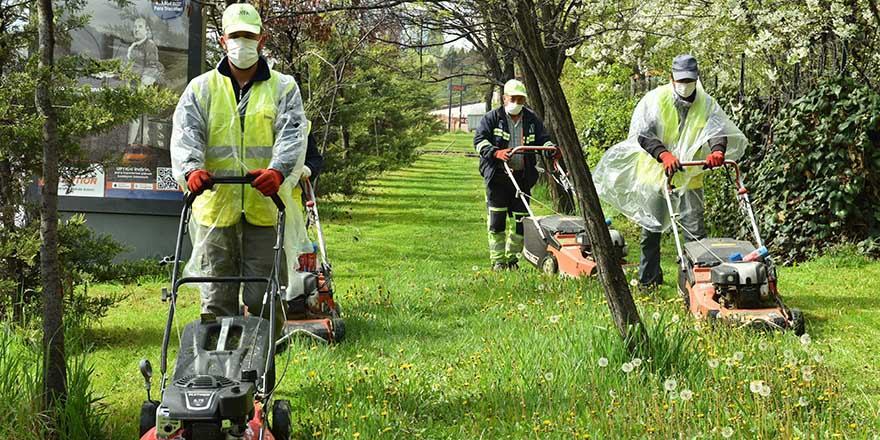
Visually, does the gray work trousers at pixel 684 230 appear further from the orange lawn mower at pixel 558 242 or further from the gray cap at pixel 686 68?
the gray cap at pixel 686 68

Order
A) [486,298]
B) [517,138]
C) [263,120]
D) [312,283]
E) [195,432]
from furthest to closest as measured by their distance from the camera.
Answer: [517,138] → [486,298] → [312,283] → [263,120] → [195,432]

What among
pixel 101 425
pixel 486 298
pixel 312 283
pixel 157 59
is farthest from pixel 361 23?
pixel 101 425

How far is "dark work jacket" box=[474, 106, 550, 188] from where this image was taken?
10.1 meters

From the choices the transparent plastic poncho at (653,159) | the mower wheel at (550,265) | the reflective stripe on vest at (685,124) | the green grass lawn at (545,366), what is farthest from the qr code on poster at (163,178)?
the reflective stripe on vest at (685,124)

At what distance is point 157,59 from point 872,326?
23.4ft

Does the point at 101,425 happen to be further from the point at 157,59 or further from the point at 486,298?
the point at 157,59

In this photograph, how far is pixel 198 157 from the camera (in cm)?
505

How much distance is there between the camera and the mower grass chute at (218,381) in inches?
151

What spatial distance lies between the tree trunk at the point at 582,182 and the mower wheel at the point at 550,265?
413 centimetres

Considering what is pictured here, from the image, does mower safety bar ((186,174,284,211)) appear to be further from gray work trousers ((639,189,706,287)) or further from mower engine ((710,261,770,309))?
gray work trousers ((639,189,706,287))

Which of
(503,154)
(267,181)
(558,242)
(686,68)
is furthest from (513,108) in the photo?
(267,181)

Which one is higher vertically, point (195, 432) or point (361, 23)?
point (361, 23)

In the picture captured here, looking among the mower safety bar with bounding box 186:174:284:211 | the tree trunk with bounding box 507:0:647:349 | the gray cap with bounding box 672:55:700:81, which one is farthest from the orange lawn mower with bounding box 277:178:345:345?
the gray cap with bounding box 672:55:700:81

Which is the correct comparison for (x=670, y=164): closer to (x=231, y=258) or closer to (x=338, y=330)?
(x=338, y=330)
